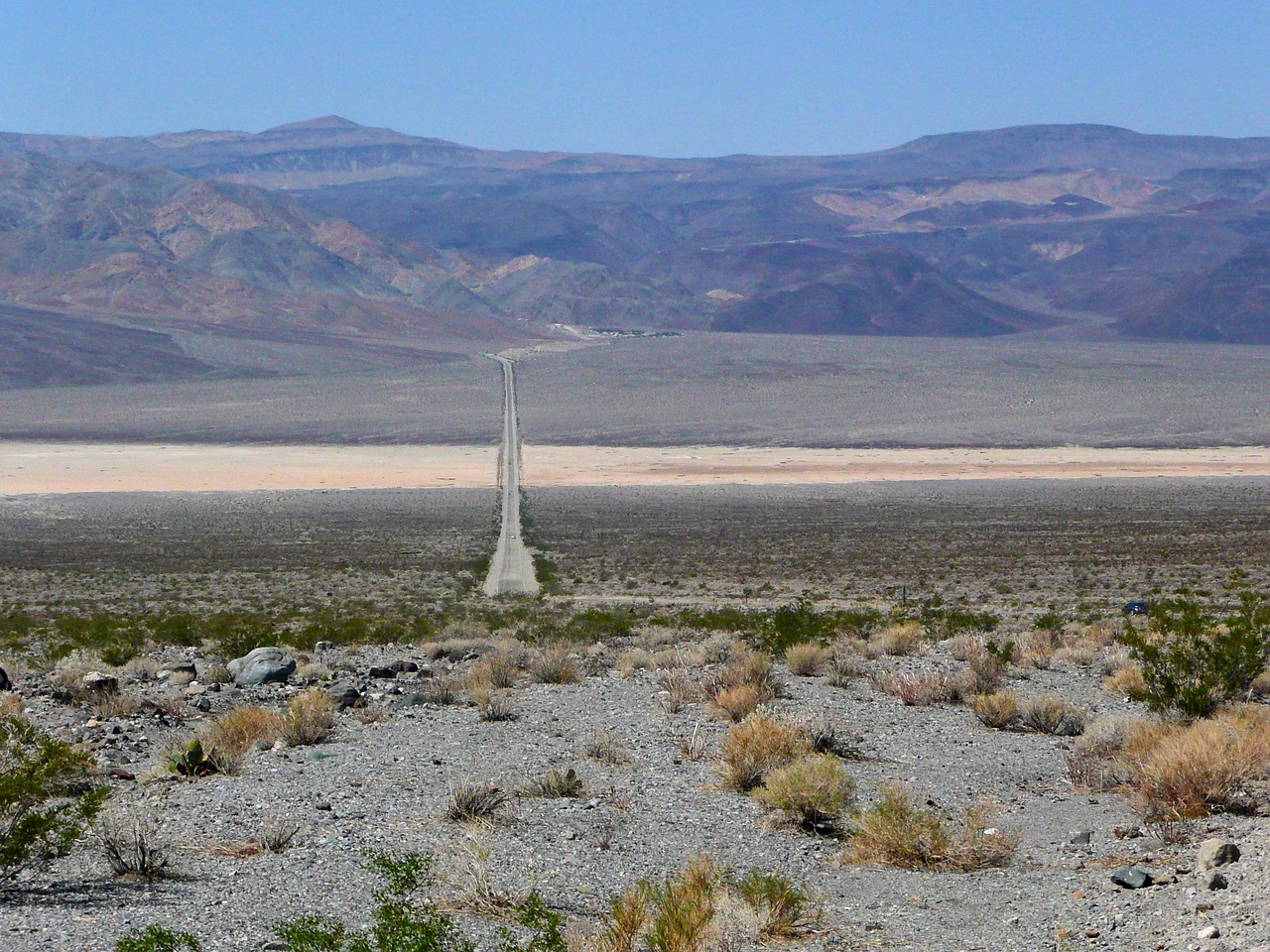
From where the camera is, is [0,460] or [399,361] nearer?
[0,460]

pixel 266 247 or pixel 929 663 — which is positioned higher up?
pixel 266 247

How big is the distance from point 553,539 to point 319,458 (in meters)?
32.4

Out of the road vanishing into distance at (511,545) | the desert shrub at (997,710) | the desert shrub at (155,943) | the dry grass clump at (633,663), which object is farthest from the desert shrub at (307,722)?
the road vanishing into distance at (511,545)

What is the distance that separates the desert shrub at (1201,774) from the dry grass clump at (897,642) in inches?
299

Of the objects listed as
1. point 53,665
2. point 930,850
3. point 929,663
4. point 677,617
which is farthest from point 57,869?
point 677,617

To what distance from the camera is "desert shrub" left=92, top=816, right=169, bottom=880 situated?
7.17 meters

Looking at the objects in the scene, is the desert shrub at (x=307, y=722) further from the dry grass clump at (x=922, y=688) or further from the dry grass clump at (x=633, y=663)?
the dry grass clump at (x=922, y=688)

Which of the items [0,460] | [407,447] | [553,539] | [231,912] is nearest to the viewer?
[231,912]

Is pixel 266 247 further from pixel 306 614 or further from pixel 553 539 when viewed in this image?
pixel 306 614

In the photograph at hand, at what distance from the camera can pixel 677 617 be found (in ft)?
70.2

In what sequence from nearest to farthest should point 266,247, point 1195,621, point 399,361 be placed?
point 1195,621
point 399,361
point 266,247

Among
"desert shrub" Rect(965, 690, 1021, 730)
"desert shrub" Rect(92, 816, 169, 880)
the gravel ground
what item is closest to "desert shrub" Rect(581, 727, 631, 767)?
the gravel ground

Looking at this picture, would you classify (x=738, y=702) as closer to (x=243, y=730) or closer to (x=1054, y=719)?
(x=1054, y=719)

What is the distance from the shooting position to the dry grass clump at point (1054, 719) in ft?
37.1
